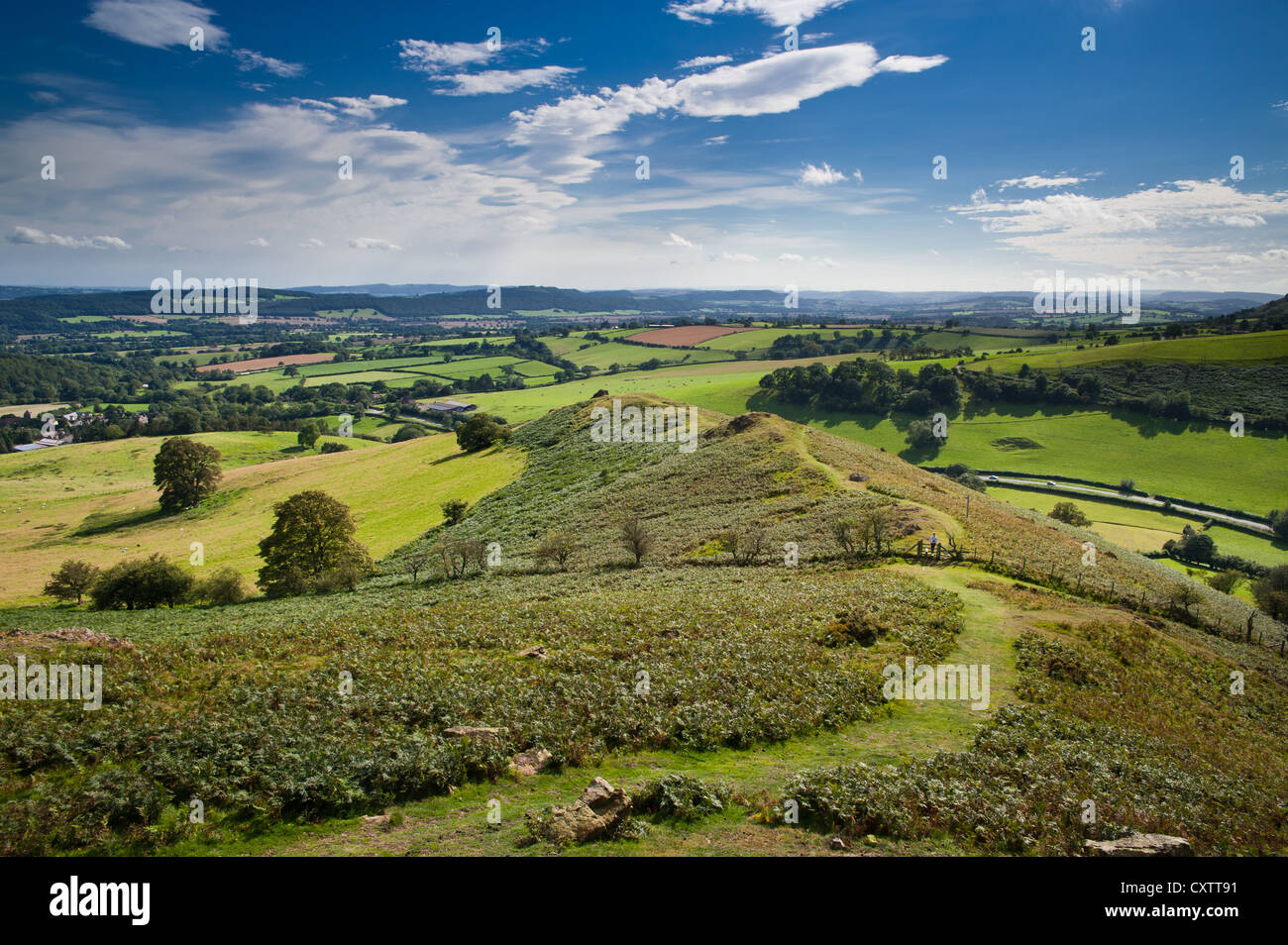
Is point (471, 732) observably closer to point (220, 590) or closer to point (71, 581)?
Result: point (220, 590)

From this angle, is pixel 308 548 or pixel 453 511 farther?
pixel 453 511

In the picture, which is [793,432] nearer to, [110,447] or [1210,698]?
[1210,698]

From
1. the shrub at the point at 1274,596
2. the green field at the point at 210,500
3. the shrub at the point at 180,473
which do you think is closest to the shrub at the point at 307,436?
the green field at the point at 210,500

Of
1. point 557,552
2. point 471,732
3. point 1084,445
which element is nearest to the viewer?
point 471,732

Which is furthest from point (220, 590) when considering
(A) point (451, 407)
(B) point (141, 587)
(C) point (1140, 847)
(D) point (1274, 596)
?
(A) point (451, 407)

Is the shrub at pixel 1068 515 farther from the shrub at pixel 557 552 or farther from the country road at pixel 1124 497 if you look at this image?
the shrub at pixel 557 552
